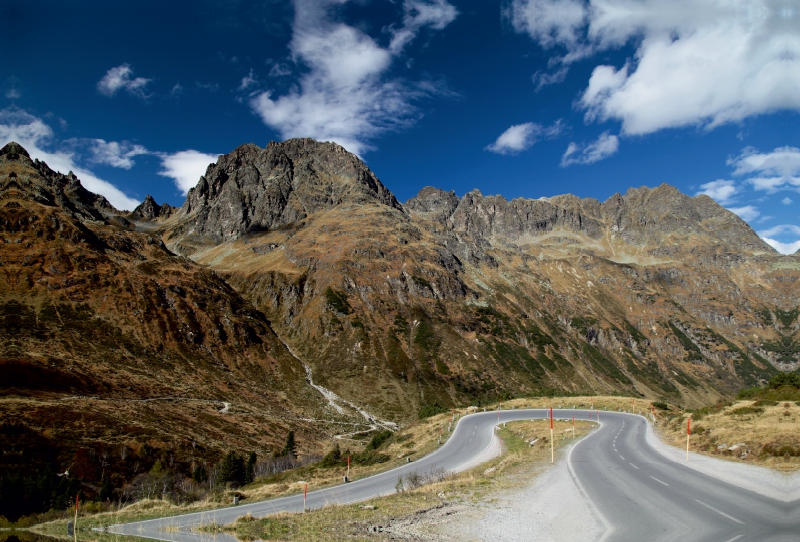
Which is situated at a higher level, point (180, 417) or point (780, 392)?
point (780, 392)

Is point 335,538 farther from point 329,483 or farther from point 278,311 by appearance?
point 278,311

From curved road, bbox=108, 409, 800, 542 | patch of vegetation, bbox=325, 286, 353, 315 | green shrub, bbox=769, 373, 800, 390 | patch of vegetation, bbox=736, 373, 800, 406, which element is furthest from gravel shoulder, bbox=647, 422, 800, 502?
patch of vegetation, bbox=325, 286, 353, 315

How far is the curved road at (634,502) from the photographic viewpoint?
38.9ft

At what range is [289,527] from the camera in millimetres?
15820

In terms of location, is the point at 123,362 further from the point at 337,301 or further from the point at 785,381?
the point at 785,381

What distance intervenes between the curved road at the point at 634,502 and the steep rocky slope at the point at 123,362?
47.3 meters

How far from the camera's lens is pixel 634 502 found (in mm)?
15031

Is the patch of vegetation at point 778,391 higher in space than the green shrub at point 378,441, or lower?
higher

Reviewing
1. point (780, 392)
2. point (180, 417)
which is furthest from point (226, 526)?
point (180, 417)

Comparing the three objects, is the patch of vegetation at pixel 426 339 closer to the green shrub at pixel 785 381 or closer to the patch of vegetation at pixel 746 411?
the green shrub at pixel 785 381

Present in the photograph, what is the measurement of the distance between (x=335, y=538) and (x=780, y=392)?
43297 millimetres

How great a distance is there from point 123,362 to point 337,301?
8815cm

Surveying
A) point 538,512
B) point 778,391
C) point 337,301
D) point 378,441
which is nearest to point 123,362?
point 378,441

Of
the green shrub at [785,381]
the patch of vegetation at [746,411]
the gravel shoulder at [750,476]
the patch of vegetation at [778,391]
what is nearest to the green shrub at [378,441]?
the gravel shoulder at [750,476]
